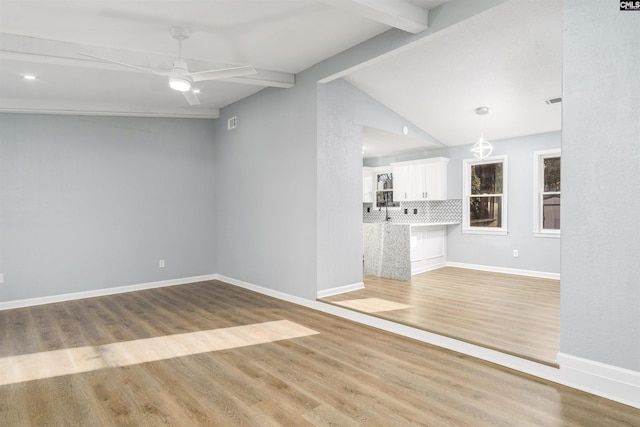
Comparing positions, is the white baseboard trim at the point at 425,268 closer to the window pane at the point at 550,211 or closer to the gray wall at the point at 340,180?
the gray wall at the point at 340,180

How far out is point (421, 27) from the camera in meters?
3.37

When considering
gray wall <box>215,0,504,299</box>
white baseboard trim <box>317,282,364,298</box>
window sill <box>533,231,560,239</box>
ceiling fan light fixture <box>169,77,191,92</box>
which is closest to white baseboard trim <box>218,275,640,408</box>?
white baseboard trim <box>317,282,364,298</box>

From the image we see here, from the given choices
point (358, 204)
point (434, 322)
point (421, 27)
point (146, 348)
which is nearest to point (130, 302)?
point (146, 348)

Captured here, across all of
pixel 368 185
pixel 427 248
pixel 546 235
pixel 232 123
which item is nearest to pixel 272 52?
pixel 232 123

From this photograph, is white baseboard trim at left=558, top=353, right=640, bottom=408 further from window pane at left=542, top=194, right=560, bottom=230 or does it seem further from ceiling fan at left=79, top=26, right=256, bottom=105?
window pane at left=542, top=194, right=560, bottom=230

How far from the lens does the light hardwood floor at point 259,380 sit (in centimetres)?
227

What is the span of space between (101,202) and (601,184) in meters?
6.16

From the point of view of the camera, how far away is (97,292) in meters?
5.55

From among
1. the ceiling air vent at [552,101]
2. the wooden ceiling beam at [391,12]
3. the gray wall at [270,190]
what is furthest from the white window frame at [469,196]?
the wooden ceiling beam at [391,12]

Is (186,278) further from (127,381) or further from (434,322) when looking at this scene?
(434,322)

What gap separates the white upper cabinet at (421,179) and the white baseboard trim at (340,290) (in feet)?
9.61

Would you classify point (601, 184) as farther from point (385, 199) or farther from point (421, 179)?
point (385, 199)

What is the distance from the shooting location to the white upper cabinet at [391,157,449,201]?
7125 millimetres

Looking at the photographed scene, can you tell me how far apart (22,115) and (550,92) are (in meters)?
7.13
